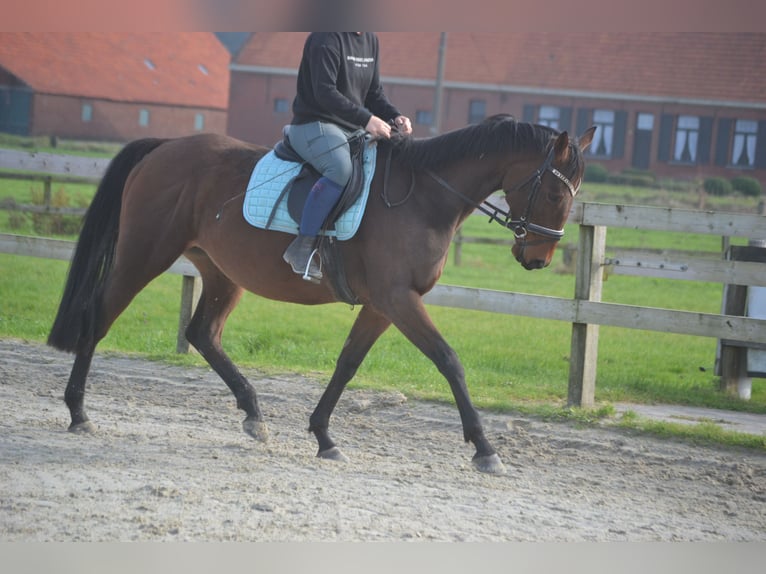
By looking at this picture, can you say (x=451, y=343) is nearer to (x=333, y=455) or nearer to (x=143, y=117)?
(x=333, y=455)

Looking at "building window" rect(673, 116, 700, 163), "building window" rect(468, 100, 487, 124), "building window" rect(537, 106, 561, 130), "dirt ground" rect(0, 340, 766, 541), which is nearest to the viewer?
"dirt ground" rect(0, 340, 766, 541)

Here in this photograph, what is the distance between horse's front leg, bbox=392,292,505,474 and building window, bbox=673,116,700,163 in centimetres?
3602

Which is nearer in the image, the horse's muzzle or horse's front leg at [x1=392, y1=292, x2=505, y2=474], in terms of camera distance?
horse's front leg at [x1=392, y1=292, x2=505, y2=474]

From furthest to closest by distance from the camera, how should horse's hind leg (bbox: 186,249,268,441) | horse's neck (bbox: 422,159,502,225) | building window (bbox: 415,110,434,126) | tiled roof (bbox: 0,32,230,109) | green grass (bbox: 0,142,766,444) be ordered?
building window (bbox: 415,110,434,126) < tiled roof (bbox: 0,32,230,109) < green grass (bbox: 0,142,766,444) < horse's hind leg (bbox: 186,249,268,441) < horse's neck (bbox: 422,159,502,225)

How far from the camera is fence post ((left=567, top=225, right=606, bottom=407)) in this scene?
6.79m

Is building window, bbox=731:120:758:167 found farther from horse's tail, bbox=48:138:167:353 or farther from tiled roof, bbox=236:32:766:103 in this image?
horse's tail, bbox=48:138:167:353

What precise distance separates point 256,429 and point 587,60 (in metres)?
38.1

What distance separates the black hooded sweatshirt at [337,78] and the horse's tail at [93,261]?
1406 mm

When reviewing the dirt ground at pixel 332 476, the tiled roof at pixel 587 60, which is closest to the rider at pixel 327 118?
the dirt ground at pixel 332 476

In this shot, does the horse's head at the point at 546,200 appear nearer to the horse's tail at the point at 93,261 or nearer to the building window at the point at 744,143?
the horse's tail at the point at 93,261

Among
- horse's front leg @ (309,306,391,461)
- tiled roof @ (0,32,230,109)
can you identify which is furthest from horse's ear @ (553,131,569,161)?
tiled roof @ (0,32,230,109)

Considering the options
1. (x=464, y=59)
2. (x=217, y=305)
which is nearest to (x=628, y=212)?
(x=217, y=305)
